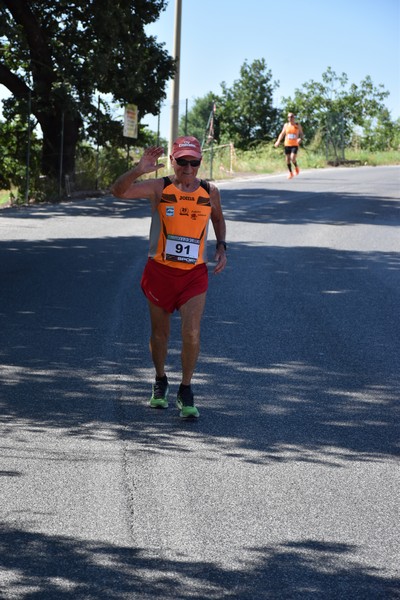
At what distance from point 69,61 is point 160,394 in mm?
20730

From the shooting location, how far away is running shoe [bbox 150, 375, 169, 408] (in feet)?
25.1

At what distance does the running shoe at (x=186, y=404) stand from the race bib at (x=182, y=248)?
90 cm

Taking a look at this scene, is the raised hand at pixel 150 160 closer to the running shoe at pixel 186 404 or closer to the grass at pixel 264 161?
the running shoe at pixel 186 404

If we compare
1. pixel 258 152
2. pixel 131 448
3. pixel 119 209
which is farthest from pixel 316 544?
pixel 258 152

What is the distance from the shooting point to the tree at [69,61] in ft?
88.8

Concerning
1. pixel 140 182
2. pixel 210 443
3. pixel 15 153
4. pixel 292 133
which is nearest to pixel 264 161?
pixel 292 133

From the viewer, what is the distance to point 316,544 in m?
5.09

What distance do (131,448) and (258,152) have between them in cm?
4720

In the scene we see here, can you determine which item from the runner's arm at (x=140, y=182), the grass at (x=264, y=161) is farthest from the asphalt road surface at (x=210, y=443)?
the grass at (x=264, y=161)

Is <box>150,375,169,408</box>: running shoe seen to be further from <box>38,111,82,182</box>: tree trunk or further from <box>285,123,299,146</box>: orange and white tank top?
<box>285,123,299,146</box>: orange and white tank top

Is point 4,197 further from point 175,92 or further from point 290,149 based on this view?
point 290,149

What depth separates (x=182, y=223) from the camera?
732 centimetres

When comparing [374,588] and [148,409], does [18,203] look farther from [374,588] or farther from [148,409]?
[374,588]

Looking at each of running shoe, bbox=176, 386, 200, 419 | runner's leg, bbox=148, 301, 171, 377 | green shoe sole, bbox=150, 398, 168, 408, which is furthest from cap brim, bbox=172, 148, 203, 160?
green shoe sole, bbox=150, 398, 168, 408
